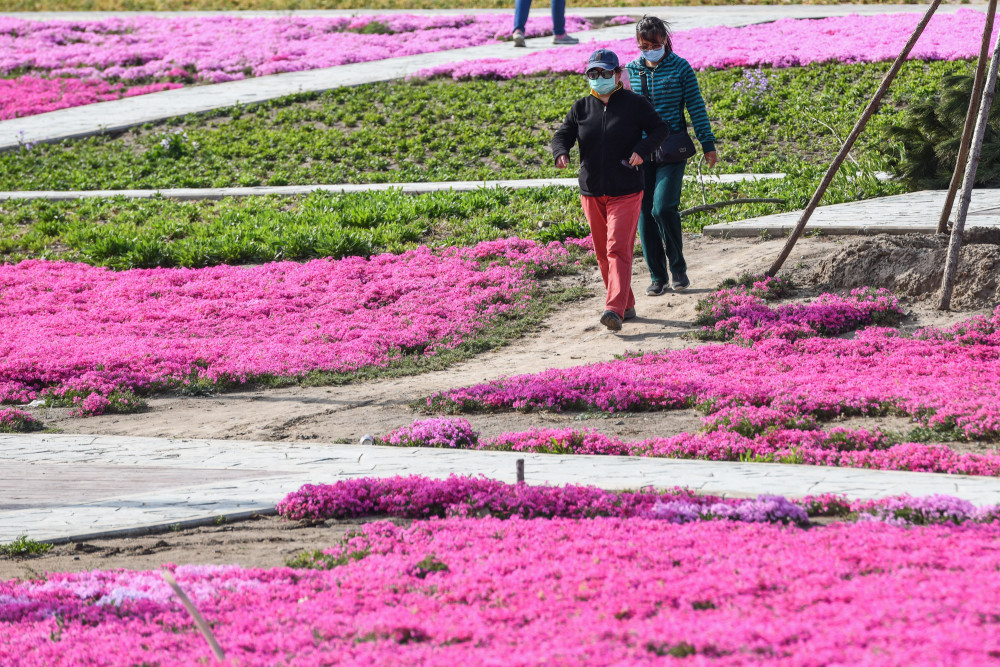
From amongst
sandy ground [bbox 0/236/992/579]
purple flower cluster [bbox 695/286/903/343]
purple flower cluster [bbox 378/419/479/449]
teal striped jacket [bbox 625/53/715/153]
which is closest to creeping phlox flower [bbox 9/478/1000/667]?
sandy ground [bbox 0/236/992/579]

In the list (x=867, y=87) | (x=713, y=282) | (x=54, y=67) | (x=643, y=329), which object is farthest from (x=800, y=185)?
(x=54, y=67)

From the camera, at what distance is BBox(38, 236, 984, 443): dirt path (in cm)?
797

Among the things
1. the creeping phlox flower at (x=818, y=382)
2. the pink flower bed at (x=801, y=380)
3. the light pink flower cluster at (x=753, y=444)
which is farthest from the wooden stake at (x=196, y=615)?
the pink flower bed at (x=801, y=380)

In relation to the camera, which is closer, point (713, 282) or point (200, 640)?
point (200, 640)

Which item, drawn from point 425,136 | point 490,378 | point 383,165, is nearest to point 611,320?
point 490,378

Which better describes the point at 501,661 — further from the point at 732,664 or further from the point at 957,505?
the point at 957,505

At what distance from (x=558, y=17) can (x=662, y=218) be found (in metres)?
17.0

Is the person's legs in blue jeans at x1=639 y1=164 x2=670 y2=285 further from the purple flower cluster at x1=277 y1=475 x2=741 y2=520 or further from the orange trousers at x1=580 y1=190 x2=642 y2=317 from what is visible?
the purple flower cluster at x1=277 y1=475 x2=741 y2=520

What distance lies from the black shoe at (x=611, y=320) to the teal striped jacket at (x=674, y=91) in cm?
172

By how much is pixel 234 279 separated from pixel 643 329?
5.54 meters

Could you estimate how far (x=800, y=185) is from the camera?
44.6 feet

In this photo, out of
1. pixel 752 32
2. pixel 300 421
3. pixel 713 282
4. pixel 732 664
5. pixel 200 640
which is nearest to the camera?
pixel 732 664

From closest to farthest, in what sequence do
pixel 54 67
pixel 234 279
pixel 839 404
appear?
pixel 839 404, pixel 234 279, pixel 54 67

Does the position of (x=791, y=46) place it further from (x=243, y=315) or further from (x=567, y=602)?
(x=567, y=602)
